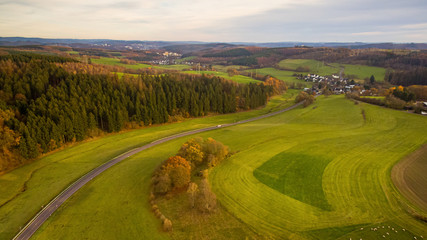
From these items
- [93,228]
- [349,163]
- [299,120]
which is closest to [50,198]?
[93,228]

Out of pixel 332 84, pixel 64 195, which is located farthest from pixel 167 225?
pixel 332 84

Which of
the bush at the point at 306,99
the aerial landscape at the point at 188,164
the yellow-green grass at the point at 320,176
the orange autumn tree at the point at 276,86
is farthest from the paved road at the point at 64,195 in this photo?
the orange autumn tree at the point at 276,86

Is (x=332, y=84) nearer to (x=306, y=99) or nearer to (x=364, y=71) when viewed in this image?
(x=364, y=71)

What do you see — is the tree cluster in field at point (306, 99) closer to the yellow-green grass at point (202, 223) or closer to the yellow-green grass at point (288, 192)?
the yellow-green grass at point (288, 192)

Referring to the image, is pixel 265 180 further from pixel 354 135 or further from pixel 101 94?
pixel 101 94

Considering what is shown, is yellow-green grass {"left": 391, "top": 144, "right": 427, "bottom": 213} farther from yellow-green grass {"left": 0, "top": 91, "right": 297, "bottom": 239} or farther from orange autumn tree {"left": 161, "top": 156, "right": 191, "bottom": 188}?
yellow-green grass {"left": 0, "top": 91, "right": 297, "bottom": 239}
